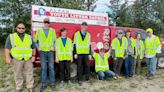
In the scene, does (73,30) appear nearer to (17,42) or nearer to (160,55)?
(17,42)

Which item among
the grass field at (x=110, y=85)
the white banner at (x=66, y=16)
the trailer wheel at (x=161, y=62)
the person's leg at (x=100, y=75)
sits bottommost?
the grass field at (x=110, y=85)

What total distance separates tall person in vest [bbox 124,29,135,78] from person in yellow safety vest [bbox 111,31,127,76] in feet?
0.72

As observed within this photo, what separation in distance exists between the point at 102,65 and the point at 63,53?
1659 millimetres

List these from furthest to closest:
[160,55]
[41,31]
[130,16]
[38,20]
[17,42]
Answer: [130,16]
[160,55]
[38,20]
[41,31]
[17,42]

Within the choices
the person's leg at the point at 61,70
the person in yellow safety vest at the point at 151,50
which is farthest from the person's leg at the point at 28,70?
the person in yellow safety vest at the point at 151,50

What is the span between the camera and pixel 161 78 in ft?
35.0

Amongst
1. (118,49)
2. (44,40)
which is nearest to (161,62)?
(118,49)

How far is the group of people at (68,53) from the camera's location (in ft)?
26.5

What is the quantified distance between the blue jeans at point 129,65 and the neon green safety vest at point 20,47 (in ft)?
12.5

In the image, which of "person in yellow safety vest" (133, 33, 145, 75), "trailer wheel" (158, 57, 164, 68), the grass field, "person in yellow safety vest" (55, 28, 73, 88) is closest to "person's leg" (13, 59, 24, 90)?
the grass field

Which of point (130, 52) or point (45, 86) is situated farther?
point (130, 52)

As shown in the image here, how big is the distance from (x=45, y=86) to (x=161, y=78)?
14.6 ft

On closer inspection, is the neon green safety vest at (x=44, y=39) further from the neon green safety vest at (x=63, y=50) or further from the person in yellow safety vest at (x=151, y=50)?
the person in yellow safety vest at (x=151, y=50)

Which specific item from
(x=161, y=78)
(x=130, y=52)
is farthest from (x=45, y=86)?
(x=161, y=78)
